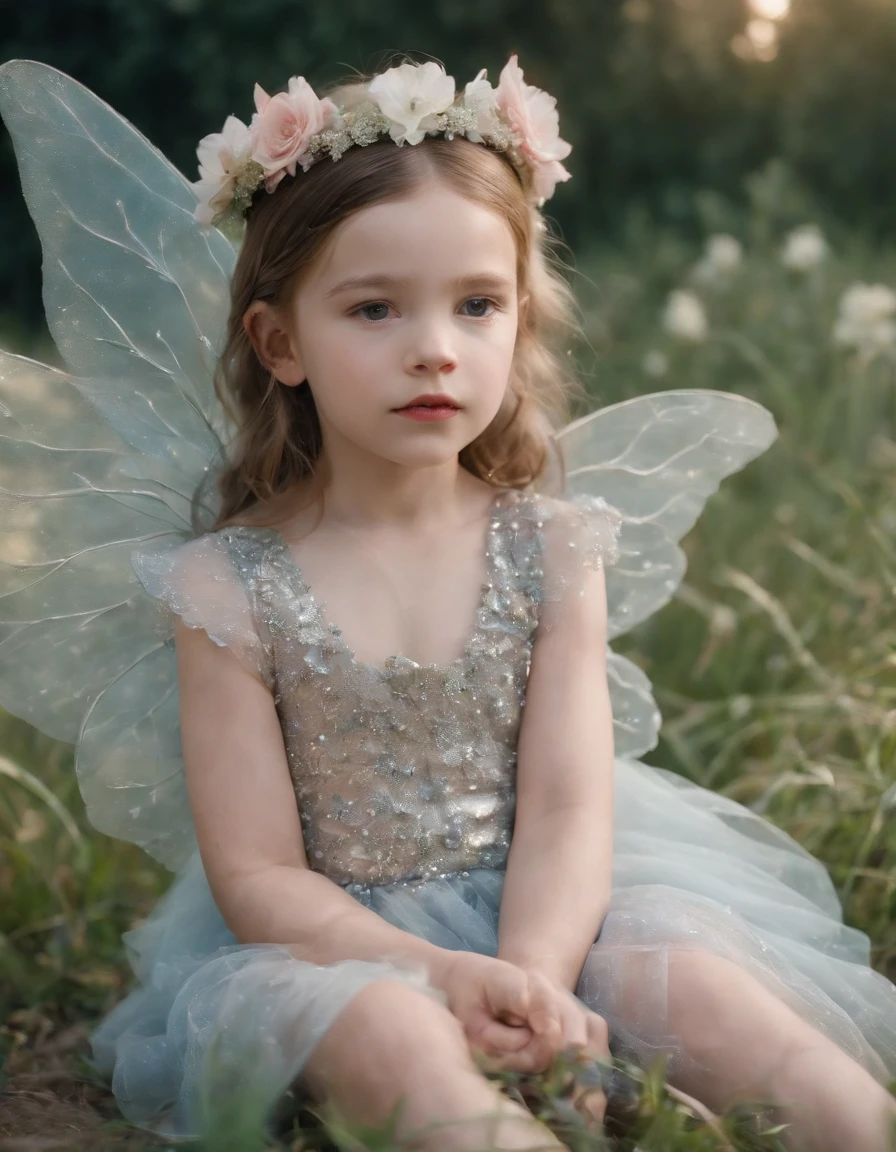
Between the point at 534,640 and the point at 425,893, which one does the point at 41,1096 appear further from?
the point at 534,640

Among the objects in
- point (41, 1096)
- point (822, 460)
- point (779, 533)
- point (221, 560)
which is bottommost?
point (41, 1096)

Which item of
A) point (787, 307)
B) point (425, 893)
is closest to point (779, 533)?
point (787, 307)

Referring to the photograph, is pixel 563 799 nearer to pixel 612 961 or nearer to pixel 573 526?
pixel 612 961

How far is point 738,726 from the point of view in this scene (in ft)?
9.35

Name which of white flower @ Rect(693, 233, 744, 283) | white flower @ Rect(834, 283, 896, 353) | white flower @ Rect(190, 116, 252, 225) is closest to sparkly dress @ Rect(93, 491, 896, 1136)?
white flower @ Rect(190, 116, 252, 225)

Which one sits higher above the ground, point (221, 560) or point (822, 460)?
point (822, 460)

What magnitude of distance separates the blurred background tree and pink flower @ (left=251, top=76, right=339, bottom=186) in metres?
3.61

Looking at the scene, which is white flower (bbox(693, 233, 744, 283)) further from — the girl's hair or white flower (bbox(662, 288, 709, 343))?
the girl's hair

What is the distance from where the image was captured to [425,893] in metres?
1.87

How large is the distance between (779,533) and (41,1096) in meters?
2.09

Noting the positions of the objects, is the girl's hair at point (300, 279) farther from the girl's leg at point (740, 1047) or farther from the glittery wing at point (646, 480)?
the girl's leg at point (740, 1047)

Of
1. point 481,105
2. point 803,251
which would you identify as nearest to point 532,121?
point 481,105

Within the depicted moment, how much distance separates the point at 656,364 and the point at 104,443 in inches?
88.5

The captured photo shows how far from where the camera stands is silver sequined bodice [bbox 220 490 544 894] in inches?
74.3
